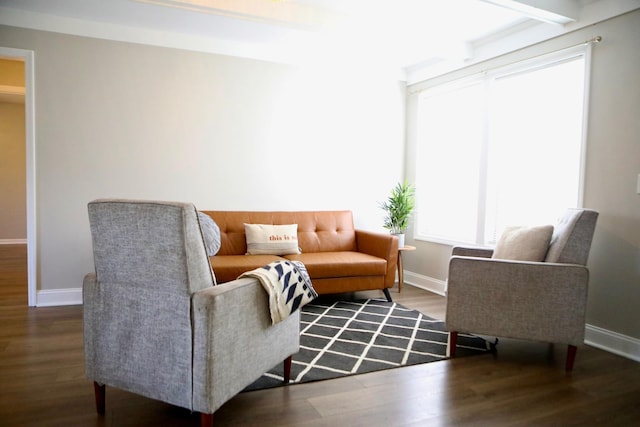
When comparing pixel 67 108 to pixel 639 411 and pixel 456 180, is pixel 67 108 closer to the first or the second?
pixel 456 180

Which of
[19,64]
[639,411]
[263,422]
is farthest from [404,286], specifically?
[19,64]

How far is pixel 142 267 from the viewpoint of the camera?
5.65ft

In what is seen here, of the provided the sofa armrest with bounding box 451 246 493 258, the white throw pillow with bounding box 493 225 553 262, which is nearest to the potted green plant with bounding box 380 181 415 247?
the sofa armrest with bounding box 451 246 493 258

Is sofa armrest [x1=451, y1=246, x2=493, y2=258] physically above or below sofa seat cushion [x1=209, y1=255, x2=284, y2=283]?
above

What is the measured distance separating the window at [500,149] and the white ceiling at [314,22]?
34 centimetres

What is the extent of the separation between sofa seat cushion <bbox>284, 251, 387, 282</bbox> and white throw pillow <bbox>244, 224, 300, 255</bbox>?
0.09m

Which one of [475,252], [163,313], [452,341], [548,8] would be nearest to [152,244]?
[163,313]

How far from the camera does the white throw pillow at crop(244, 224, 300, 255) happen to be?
395cm

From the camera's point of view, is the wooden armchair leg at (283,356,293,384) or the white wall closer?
the wooden armchair leg at (283,356,293,384)

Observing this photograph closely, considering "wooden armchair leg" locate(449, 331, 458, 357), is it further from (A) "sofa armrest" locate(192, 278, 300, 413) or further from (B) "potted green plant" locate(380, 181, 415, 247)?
(B) "potted green plant" locate(380, 181, 415, 247)

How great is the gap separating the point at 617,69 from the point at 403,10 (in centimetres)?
162

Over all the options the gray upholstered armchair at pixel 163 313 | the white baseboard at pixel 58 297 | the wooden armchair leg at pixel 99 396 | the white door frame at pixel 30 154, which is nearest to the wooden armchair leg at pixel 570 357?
the gray upholstered armchair at pixel 163 313

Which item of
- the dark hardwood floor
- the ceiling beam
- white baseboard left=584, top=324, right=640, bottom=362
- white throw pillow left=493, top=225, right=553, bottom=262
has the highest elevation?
the ceiling beam

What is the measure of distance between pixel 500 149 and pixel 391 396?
269 centimetres
